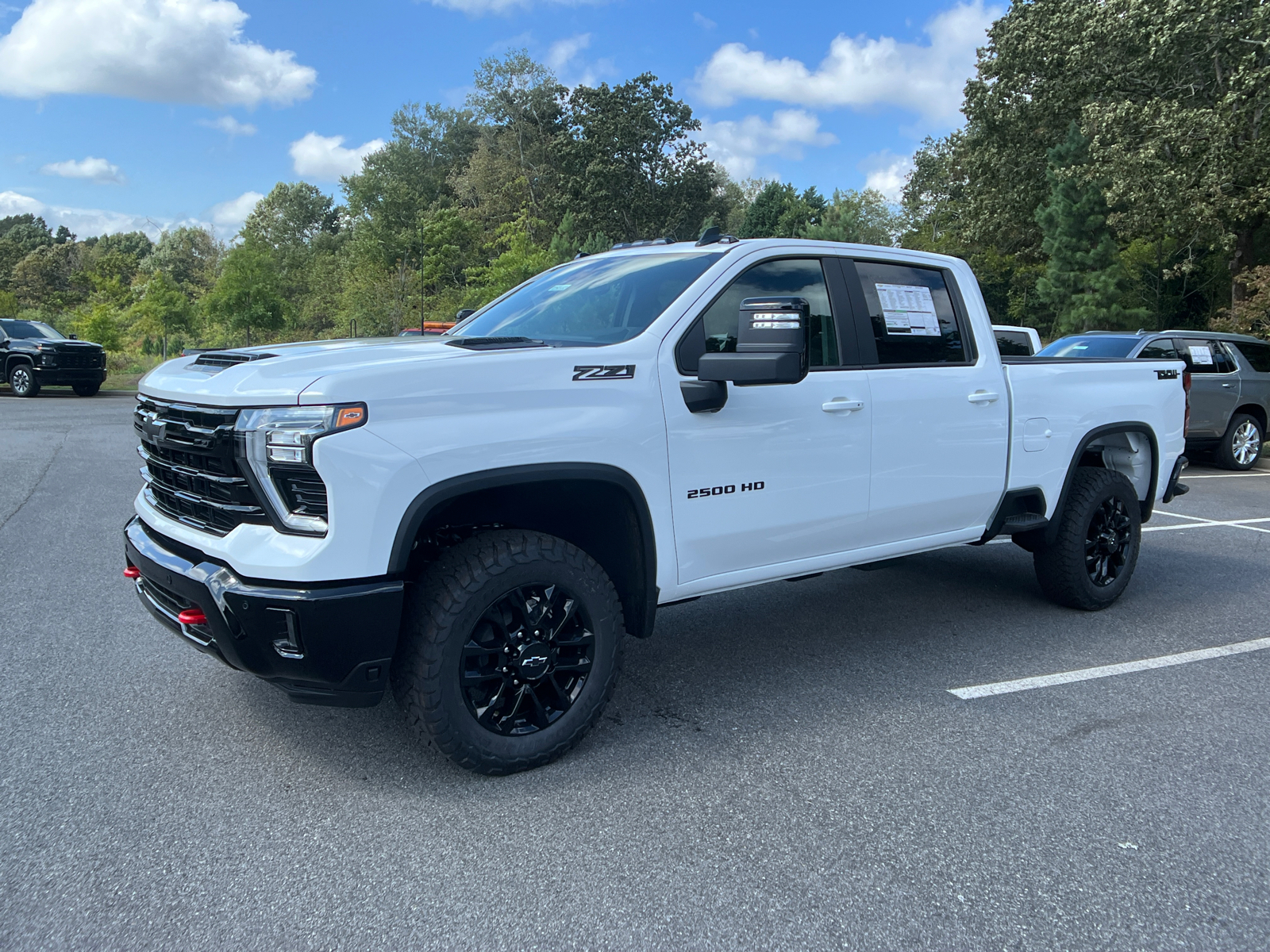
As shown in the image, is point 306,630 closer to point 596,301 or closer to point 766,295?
point 596,301

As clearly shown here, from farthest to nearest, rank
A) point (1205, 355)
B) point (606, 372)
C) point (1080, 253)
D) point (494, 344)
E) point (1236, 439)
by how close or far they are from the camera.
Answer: point (1080, 253)
point (1236, 439)
point (1205, 355)
point (494, 344)
point (606, 372)

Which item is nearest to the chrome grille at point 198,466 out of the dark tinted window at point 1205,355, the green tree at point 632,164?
the dark tinted window at point 1205,355

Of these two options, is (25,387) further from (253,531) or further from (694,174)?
(694,174)

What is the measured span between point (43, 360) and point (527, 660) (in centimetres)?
2254

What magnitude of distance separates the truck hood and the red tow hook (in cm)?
72

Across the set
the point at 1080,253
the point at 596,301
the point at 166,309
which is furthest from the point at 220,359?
the point at 166,309

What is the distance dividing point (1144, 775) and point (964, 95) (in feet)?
106

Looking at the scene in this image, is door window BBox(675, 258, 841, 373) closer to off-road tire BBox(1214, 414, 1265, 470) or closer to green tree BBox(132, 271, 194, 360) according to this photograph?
off-road tire BBox(1214, 414, 1265, 470)

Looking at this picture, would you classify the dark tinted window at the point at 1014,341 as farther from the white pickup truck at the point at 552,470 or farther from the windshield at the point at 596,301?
the windshield at the point at 596,301

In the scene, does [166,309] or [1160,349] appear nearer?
[1160,349]

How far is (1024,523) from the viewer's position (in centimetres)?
511

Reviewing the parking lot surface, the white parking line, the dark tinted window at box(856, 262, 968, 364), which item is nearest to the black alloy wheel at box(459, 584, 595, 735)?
the parking lot surface

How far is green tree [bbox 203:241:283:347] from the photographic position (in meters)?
36.9

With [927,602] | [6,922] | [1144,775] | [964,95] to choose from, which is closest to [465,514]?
[6,922]
